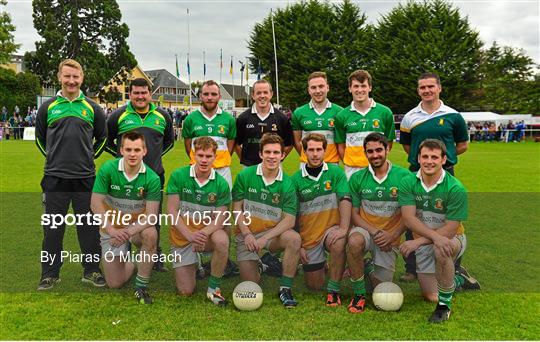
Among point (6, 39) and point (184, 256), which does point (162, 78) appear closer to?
point (6, 39)

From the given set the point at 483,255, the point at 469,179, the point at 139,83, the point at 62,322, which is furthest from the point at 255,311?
the point at 469,179

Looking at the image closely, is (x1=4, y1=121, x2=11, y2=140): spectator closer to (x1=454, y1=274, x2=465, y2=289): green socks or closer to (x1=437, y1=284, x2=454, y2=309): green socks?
(x1=454, y1=274, x2=465, y2=289): green socks

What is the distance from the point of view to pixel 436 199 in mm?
4426

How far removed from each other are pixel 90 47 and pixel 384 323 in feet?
145

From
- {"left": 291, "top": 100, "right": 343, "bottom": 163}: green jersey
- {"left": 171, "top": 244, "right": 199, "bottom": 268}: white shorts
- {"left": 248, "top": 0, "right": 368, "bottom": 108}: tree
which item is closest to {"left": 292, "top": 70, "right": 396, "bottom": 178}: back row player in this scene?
{"left": 291, "top": 100, "right": 343, "bottom": 163}: green jersey

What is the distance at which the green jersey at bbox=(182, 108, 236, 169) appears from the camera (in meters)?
5.73

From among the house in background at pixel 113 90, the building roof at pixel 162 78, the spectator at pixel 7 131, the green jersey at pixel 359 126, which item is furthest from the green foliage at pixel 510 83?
the building roof at pixel 162 78

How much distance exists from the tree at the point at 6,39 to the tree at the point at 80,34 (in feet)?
5.62

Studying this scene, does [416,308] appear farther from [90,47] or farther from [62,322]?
[90,47]

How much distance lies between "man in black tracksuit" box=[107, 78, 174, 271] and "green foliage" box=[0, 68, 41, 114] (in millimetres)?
42051

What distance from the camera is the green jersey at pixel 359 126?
5.49 meters

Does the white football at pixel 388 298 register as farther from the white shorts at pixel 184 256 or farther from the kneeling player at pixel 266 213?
the white shorts at pixel 184 256

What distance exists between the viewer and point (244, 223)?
188 inches

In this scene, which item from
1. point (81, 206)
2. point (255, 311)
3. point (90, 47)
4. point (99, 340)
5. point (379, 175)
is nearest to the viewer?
point (99, 340)
